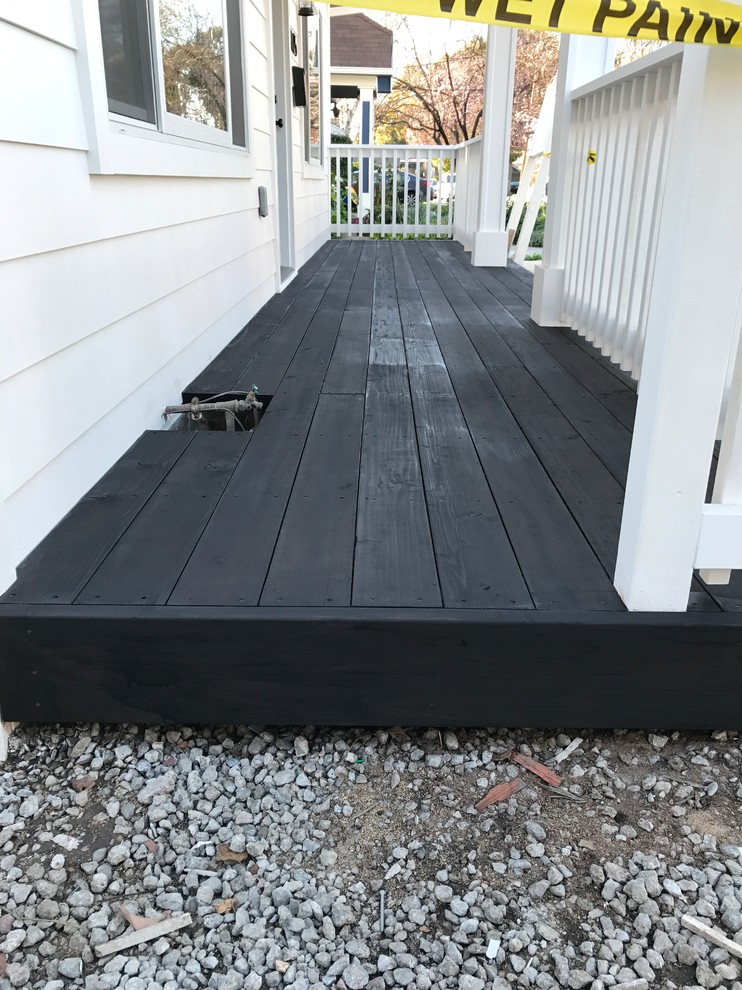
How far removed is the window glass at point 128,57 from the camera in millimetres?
2250

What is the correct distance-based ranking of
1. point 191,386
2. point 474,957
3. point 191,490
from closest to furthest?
point 474,957 → point 191,490 → point 191,386

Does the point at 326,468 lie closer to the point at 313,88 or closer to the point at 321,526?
the point at 321,526

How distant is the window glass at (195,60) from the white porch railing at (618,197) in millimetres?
1647

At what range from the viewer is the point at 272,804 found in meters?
1.48

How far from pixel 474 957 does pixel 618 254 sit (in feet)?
9.10

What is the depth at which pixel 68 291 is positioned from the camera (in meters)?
1.93

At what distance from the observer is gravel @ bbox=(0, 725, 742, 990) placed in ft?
3.89

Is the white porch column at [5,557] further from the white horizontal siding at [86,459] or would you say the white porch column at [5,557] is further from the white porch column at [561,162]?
the white porch column at [561,162]

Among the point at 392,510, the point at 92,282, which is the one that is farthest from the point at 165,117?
the point at 392,510

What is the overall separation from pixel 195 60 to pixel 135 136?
3.64ft

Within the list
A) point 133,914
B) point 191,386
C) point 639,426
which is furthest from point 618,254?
point 133,914

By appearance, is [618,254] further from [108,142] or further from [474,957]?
[474,957]

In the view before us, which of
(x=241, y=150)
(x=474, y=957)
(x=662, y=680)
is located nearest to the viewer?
(x=474, y=957)

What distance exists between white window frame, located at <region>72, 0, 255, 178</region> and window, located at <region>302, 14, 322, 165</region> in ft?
12.6
